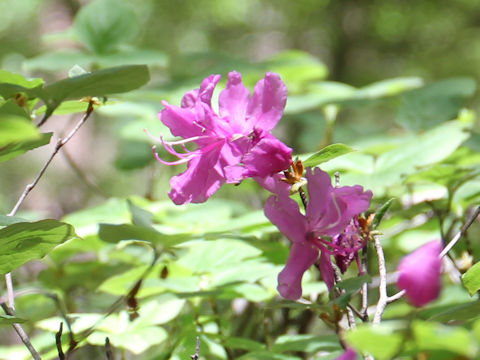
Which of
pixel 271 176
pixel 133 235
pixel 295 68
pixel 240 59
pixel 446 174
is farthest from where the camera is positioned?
pixel 240 59

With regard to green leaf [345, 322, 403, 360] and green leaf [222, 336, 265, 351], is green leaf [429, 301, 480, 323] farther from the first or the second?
green leaf [222, 336, 265, 351]

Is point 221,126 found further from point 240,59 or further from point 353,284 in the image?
point 240,59

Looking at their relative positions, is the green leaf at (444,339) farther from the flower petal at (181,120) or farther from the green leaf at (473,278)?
the flower petal at (181,120)

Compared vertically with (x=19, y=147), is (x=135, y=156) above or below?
below

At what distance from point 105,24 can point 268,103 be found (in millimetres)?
958

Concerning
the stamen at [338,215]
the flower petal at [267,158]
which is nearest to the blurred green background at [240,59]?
the flower petal at [267,158]

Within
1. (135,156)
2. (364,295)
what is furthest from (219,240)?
(135,156)

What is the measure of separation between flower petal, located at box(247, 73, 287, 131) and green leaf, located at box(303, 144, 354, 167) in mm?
64

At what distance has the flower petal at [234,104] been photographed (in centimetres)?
76

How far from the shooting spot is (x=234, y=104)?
2.49ft

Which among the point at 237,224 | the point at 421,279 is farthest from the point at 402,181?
the point at 421,279

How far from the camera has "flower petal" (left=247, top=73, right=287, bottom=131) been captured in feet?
2.38

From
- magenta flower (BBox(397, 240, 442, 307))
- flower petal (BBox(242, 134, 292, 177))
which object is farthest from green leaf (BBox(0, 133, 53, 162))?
magenta flower (BBox(397, 240, 442, 307))

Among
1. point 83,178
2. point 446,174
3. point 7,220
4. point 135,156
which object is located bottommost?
point 135,156
